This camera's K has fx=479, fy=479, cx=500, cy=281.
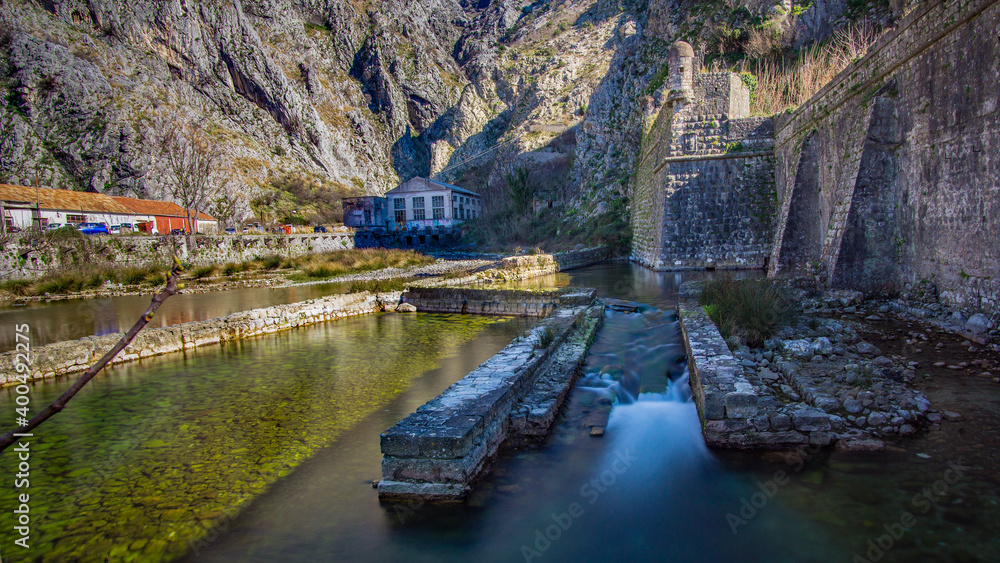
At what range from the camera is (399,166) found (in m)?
79.9

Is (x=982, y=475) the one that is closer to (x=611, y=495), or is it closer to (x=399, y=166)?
(x=611, y=495)

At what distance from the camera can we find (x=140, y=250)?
27766mm

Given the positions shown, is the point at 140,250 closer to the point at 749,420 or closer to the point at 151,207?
the point at 151,207

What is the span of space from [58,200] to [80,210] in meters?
1.60

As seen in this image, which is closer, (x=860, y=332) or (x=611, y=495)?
(x=611, y=495)

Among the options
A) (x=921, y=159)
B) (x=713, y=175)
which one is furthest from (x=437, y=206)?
(x=921, y=159)

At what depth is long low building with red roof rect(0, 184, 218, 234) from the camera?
31781mm

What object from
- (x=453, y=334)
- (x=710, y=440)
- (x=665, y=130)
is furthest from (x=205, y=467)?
(x=665, y=130)

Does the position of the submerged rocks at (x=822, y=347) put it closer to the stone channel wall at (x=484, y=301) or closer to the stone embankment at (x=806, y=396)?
the stone embankment at (x=806, y=396)

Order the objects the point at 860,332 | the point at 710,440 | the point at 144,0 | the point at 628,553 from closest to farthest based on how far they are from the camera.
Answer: the point at 628,553 → the point at 710,440 → the point at 860,332 → the point at 144,0

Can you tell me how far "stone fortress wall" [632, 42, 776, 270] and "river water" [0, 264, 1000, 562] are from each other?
12751 mm

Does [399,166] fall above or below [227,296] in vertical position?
above

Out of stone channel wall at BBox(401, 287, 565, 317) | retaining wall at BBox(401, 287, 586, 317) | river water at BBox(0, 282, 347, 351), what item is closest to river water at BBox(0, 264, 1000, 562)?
retaining wall at BBox(401, 287, 586, 317)

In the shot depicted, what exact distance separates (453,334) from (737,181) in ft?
40.8
